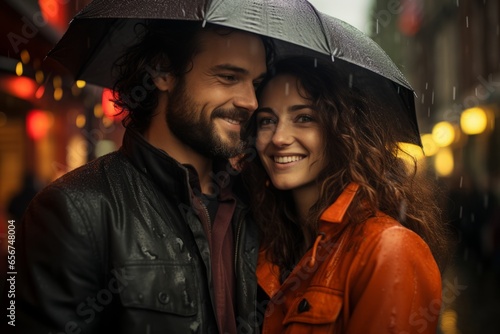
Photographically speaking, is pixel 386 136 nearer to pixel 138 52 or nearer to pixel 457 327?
pixel 138 52

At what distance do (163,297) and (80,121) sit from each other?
1061cm

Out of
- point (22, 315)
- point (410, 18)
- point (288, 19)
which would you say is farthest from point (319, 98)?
point (410, 18)

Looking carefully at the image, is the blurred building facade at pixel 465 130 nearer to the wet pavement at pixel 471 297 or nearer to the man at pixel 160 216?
the wet pavement at pixel 471 297

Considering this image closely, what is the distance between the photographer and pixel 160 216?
9.88ft

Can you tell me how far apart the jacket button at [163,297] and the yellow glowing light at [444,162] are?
2405 centimetres

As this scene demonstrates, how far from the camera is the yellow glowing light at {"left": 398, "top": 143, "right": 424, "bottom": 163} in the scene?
12.6ft

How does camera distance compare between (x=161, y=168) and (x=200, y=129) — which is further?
(x=200, y=129)

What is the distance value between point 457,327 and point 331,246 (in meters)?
5.83

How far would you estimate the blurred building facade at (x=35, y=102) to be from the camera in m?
6.45

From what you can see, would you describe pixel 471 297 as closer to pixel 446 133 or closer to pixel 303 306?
pixel 303 306

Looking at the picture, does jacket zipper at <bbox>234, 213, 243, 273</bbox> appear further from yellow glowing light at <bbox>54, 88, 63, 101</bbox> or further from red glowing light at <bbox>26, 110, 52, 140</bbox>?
yellow glowing light at <bbox>54, 88, 63, 101</bbox>

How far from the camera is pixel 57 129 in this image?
36.1ft

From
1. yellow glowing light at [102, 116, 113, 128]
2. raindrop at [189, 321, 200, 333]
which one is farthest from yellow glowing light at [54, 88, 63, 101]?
raindrop at [189, 321, 200, 333]

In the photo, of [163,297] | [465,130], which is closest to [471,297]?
[465,130]
